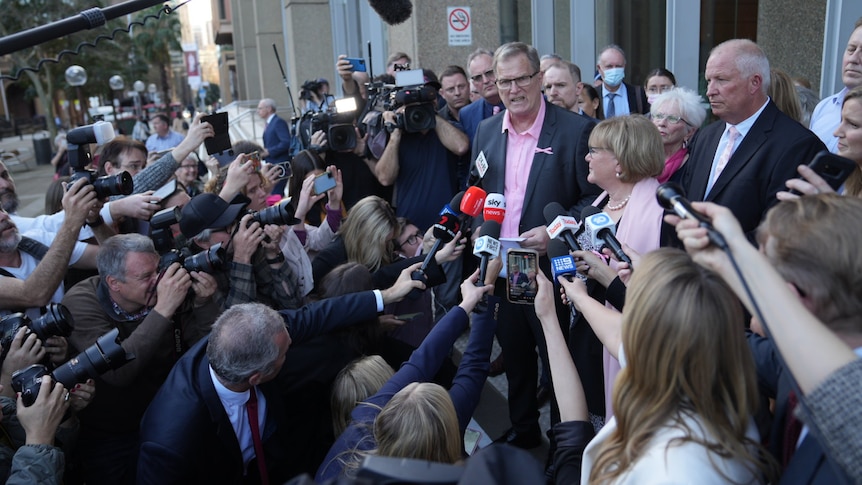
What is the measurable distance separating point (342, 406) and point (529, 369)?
4.07 ft

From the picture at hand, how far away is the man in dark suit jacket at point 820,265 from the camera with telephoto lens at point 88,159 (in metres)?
3.03

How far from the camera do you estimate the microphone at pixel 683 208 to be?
1.37 meters

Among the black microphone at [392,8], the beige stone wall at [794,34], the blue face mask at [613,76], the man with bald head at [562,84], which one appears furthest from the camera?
the beige stone wall at [794,34]

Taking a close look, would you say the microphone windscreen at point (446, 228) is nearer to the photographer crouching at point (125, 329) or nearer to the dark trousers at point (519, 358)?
A: the dark trousers at point (519, 358)

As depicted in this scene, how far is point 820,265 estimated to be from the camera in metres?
1.30

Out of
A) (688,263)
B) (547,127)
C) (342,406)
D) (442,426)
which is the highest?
(547,127)

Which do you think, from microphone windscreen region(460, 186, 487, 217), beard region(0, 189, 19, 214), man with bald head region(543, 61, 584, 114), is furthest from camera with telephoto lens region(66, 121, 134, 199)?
man with bald head region(543, 61, 584, 114)

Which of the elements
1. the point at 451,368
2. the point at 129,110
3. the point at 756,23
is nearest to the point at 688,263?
the point at 451,368

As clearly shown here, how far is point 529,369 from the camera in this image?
3.56m

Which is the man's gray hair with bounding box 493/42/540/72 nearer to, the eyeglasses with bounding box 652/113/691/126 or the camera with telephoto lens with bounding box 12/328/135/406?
the eyeglasses with bounding box 652/113/691/126

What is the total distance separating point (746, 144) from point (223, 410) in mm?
2357

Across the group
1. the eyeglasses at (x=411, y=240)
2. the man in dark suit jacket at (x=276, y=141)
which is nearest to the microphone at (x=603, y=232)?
the eyeglasses at (x=411, y=240)

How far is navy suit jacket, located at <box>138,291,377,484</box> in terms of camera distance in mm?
2461

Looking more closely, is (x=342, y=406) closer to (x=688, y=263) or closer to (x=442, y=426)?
(x=442, y=426)
